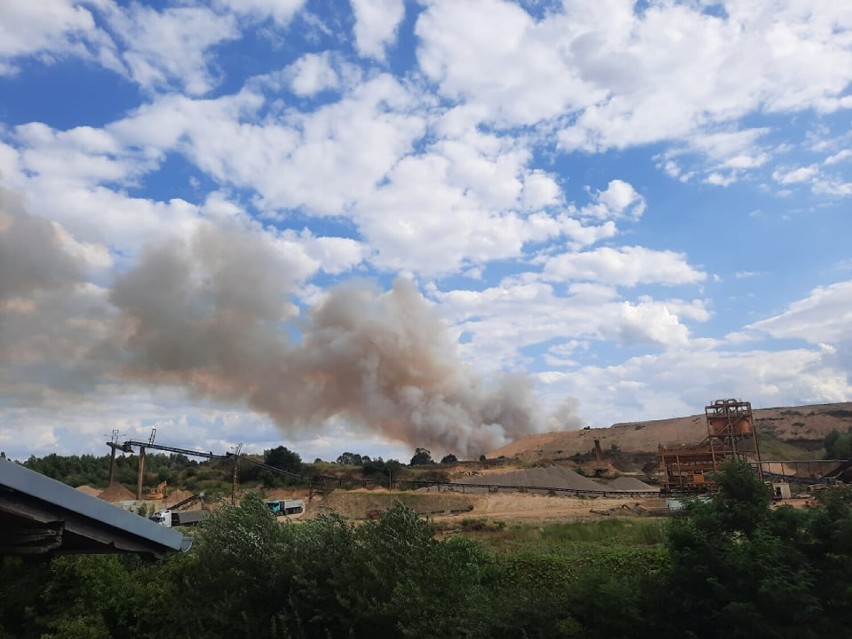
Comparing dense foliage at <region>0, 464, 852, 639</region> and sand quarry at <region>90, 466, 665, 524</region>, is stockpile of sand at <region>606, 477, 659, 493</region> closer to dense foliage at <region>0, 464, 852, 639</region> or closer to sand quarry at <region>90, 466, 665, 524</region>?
sand quarry at <region>90, 466, 665, 524</region>

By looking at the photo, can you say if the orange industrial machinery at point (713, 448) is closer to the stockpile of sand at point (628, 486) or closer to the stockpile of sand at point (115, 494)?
the stockpile of sand at point (628, 486)

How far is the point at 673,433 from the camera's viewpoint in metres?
121

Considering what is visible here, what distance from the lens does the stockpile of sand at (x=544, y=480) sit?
6744 cm

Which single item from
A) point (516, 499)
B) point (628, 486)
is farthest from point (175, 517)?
point (628, 486)

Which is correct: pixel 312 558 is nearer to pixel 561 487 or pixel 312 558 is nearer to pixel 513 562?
pixel 513 562

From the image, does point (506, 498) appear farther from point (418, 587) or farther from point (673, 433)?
point (673, 433)

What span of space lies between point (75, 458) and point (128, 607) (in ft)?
323

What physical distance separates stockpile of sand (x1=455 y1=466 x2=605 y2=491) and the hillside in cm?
3334

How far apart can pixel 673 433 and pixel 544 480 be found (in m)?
60.3

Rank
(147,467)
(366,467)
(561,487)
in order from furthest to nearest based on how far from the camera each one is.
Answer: (147,467) < (366,467) < (561,487)

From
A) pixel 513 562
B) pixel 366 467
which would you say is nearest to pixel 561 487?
pixel 366 467

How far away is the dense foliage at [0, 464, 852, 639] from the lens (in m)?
7.57

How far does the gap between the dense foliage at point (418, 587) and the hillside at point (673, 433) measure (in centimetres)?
9094

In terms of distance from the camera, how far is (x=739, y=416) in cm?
5728
